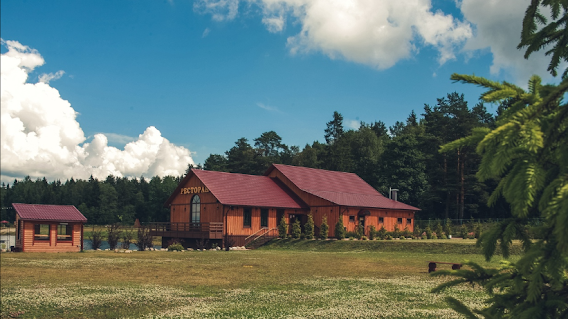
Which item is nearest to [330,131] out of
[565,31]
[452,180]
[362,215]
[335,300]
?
[452,180]

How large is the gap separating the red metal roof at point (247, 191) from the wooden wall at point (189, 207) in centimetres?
85

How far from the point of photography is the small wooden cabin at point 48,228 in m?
33.1

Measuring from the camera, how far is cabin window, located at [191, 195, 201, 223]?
45.8 meters

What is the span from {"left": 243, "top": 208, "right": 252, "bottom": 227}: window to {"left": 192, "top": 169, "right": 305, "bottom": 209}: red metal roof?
86 cm

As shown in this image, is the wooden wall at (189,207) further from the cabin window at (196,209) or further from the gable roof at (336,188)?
the gable roof at (336,188)

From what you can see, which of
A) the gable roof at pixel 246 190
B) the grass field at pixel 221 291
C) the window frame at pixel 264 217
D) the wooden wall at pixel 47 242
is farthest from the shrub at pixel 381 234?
the wooden wall at pixel 47 242

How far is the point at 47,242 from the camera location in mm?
34250

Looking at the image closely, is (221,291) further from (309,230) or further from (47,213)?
(309,230)

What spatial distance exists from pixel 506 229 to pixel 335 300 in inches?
388

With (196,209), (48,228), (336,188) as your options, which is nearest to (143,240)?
(48,228)

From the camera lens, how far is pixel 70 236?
3538 cm

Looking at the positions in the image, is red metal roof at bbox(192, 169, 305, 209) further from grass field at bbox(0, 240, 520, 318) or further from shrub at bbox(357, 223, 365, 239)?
grass field at bbox(0, 240, 520, 318)

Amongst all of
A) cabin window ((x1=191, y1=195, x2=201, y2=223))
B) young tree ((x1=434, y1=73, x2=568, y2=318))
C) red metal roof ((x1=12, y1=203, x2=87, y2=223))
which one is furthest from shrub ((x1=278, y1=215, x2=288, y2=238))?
young tree ((x1=434, y1=73, x2=568, y2=318))

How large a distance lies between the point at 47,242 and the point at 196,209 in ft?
48.5
